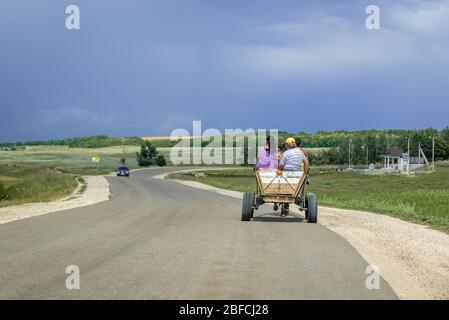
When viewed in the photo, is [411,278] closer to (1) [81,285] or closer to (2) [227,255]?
(2) [227,255]

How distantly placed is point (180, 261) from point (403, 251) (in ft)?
16.3

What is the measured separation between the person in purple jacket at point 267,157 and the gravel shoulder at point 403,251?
7.70 ft

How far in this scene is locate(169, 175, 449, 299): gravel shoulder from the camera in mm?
9328

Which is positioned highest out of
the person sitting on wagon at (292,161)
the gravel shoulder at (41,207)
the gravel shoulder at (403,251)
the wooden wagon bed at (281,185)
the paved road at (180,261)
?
the person sitting on wagon at (292,161)

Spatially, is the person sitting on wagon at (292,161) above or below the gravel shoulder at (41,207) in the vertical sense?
above

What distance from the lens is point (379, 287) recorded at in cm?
890

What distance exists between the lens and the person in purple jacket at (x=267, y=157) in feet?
66.9

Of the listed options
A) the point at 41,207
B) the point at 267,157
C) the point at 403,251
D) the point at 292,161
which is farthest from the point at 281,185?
the point at 41,207

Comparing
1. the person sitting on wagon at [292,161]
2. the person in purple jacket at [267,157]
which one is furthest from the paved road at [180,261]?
the person in purple jacket at [267,157]

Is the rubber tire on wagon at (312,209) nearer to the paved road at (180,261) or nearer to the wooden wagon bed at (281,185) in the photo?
the wooden wagon bed at (281,185)

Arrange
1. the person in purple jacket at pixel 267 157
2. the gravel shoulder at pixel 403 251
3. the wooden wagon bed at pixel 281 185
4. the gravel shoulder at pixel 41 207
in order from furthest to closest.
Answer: the gravel shoulder at pixel 41 207 → the person in purple jacket at pixel 267 157 → the wooden wagon bed at pixel 281 185 → the gravel shoulder at pixel 403 251
